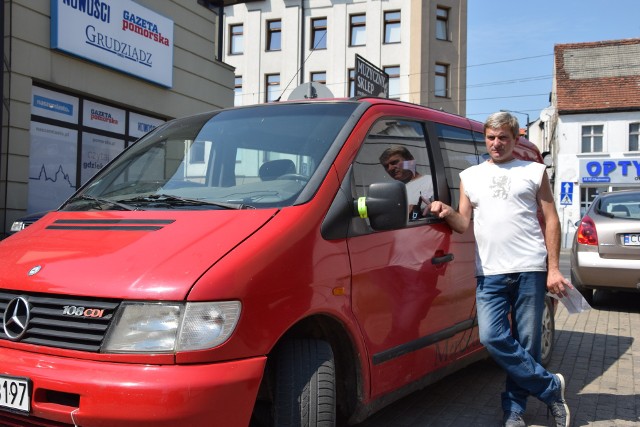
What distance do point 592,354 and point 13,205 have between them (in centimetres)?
865

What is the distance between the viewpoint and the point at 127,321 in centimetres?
235

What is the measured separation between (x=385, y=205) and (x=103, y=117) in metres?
10.3

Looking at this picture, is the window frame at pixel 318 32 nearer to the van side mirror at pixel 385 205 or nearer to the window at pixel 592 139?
the window at pixel 592 139

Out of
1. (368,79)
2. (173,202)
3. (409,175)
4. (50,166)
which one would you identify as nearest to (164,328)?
(173,202)

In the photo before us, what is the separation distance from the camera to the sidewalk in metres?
3.96

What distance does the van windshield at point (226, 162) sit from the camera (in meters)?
3.12

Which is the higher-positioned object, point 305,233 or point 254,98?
point 254,98

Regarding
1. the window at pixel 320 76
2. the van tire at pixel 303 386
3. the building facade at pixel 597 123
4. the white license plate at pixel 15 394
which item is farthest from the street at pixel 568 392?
the window at pixel 320 76

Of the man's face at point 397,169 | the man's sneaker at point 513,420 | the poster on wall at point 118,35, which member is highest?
the poster on wall at point 118,35

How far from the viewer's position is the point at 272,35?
116 feet

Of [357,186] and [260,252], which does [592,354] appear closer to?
[357,186]

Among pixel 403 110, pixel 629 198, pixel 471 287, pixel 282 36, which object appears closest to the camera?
pixel 403 110

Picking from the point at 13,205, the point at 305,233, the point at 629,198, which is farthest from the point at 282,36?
the point at 305,233

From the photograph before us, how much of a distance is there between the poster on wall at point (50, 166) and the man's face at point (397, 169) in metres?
8.58
